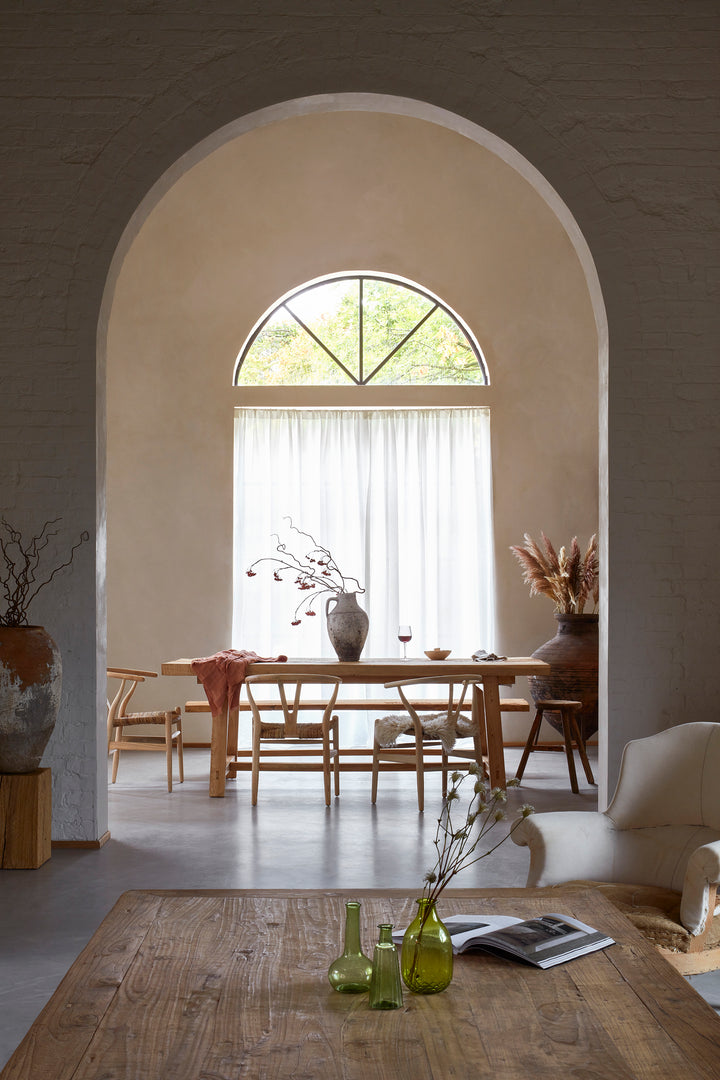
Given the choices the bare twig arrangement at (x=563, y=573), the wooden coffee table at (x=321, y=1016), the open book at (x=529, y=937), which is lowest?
the wooden coffee table at (x=321, y=1016)

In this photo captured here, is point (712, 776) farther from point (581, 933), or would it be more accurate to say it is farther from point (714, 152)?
point (714, 152)

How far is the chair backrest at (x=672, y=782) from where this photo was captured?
10.4ft

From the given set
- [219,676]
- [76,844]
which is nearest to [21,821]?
[76,844]

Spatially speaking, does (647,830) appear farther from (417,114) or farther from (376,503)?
(376,503)

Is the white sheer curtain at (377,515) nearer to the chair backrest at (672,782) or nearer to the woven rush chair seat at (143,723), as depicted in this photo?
the woven rush chair seat at (143,723)

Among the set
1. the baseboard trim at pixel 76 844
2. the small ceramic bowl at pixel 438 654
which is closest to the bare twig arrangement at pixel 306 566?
the small ceramic bowl at pixel 438 654

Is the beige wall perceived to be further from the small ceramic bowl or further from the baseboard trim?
the baseboard trim

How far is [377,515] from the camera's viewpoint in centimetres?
804

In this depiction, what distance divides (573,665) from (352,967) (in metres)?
5.49

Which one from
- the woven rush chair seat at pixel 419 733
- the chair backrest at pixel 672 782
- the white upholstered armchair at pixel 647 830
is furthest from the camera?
the woven rush chair seat at pixel 419 733

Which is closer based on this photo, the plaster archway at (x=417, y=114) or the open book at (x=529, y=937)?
the open book at (x=529, y=937)

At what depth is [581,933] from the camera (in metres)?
2.05

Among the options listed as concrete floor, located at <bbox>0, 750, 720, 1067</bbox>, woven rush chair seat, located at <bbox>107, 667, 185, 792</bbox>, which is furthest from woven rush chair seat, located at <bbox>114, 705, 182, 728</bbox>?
concrete floor, located at <bbox>0, 750, 720, 1067</bbox>

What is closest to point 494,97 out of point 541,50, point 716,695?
point 541,50
